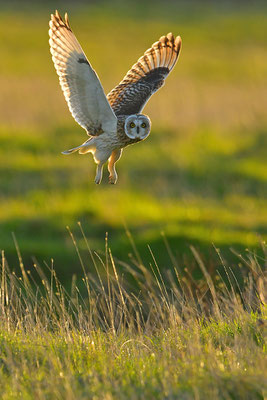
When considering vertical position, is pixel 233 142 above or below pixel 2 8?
below

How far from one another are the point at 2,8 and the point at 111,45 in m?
10.7

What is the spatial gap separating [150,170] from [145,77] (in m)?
9.22

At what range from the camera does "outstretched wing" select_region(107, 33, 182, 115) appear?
16.5ft

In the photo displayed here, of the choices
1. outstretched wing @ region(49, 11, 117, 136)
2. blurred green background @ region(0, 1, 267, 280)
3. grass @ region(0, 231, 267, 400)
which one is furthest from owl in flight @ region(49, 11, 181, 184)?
blurred green background @ region(0, 1, 267, 280)

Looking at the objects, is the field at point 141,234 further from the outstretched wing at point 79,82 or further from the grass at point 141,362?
the outstretched wing at point 79,82

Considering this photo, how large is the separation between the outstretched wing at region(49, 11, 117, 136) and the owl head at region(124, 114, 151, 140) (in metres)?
0.12

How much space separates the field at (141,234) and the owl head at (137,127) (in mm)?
1516

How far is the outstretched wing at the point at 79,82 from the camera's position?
445 cm

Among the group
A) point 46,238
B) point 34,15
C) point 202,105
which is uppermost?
point 34,15

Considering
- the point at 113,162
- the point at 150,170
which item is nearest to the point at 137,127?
the point at 113,162

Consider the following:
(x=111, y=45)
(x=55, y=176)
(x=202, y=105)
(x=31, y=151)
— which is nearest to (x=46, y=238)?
(x=55, y=176)

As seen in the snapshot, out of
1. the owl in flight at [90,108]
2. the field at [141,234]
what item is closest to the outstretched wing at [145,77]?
the owl in flight at [90,108]

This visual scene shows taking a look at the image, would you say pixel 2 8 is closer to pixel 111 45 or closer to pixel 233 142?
pixel 111 45

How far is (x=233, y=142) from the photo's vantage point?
1680cm
